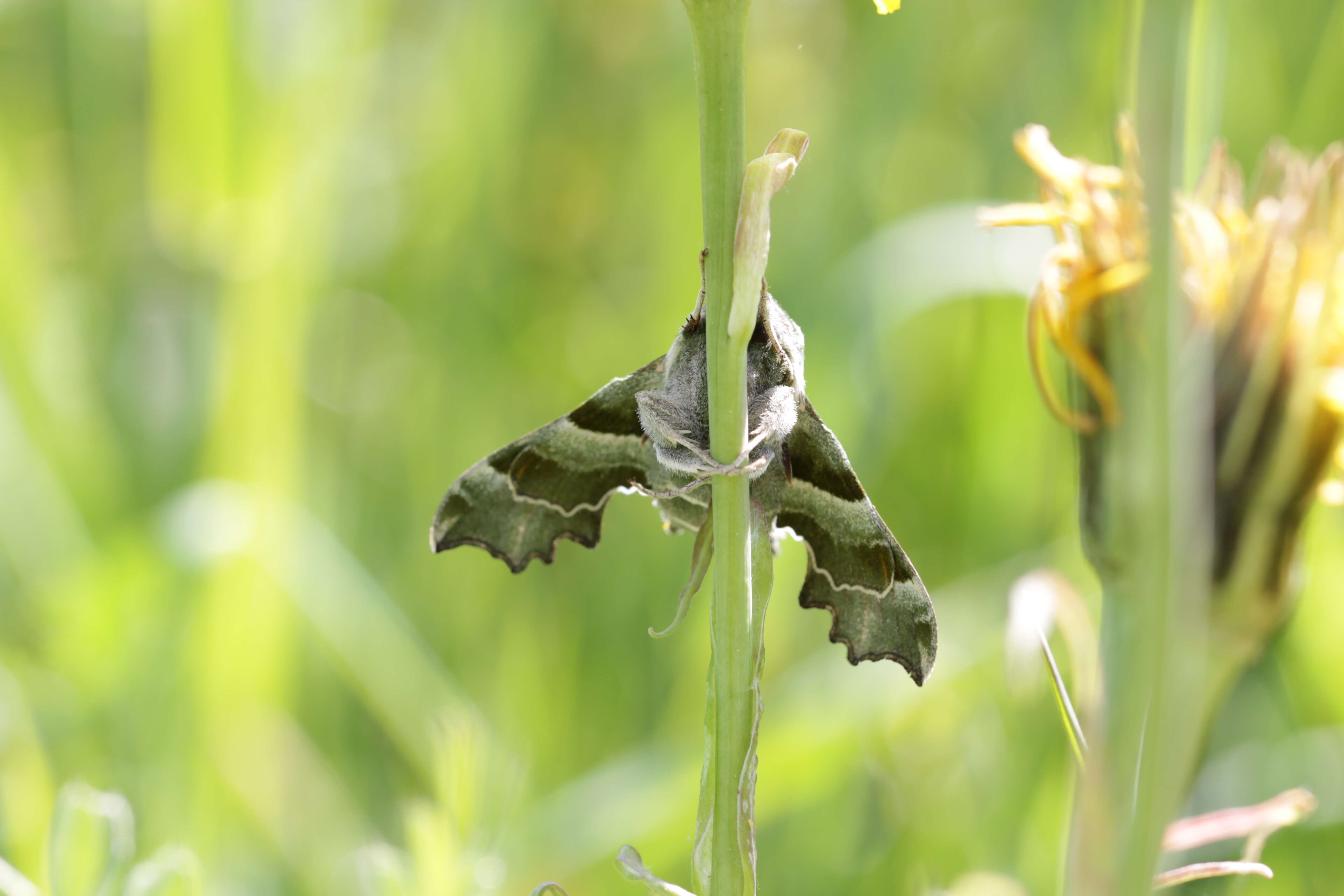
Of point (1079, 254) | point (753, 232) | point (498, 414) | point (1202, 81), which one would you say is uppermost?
point (498, 414)

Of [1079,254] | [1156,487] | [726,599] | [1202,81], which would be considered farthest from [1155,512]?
[1079,254]

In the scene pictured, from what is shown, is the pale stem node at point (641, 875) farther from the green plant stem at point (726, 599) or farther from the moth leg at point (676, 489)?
the moth leg at point (676, 489)

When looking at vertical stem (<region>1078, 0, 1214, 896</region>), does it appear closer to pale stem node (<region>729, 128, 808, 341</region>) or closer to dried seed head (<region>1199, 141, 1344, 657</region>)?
pale stem node (<region>729, 128, 808, 341</region>)

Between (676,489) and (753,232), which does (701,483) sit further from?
(753,232)

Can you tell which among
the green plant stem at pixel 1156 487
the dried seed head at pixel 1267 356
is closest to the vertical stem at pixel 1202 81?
the green plant stem at pixel 1156 487

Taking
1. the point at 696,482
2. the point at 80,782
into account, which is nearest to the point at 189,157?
the point at 80,782

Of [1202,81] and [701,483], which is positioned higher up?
[1202,81]

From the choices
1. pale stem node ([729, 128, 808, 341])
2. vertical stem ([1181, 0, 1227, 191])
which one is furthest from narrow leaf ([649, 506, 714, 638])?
vertical stem ([1181, 0, 1227, 191])
